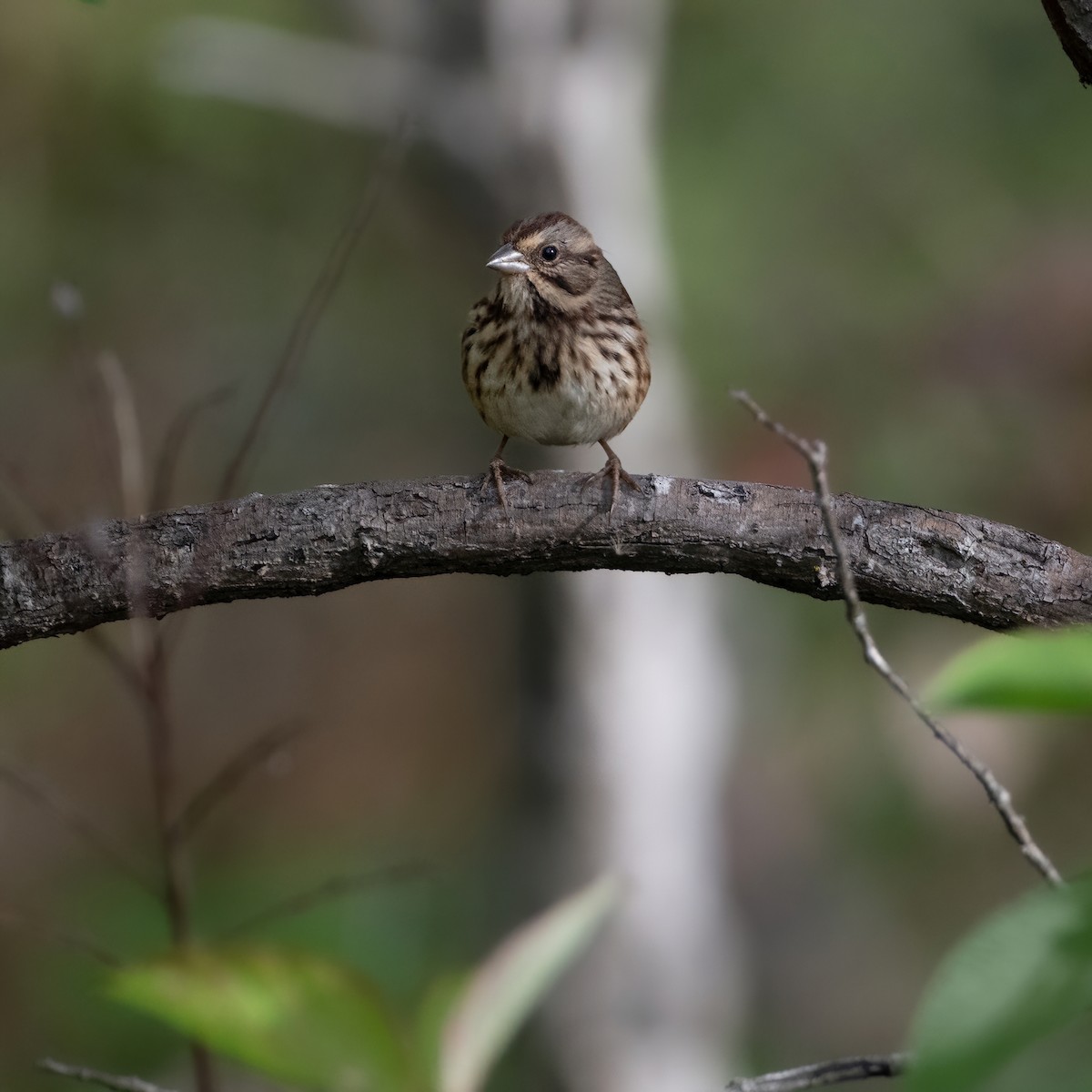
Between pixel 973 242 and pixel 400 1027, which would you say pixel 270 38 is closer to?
pixel 973 242

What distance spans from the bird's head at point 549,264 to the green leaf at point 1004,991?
2.53 m

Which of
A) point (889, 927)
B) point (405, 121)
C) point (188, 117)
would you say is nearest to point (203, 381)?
point (188, 117)

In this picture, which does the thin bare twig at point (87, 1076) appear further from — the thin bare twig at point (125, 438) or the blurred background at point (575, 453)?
the blurred background at point (575, 453)

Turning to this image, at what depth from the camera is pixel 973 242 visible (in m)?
6.98

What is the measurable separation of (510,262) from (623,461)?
229 centimetres

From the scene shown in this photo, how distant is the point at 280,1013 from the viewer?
51.6 inches

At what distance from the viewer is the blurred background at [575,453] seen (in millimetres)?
5535

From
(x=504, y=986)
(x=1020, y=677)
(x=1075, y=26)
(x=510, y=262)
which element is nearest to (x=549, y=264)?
(x=510, y=262)

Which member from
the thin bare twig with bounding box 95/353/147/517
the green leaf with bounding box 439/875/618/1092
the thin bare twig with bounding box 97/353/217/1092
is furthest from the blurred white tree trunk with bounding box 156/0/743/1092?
the green leaf with bounding box 439/875/618/1092

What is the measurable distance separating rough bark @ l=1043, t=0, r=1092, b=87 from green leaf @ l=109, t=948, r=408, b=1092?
4.91 ft

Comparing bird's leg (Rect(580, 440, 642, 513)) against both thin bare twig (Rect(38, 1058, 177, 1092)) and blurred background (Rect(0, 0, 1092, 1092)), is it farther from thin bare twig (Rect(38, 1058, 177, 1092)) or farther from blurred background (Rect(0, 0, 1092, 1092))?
blurred background (Rect(0, 0, 1092, 1092))

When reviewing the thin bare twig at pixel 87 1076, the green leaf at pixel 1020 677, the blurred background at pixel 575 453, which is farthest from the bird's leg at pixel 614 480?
the blurred background at pixel 575 453

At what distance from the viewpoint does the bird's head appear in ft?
10.4

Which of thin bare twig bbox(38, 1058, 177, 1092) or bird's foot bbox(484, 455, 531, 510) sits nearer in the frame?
thin bare twig bbox(38, 1058, 177, 1092)
